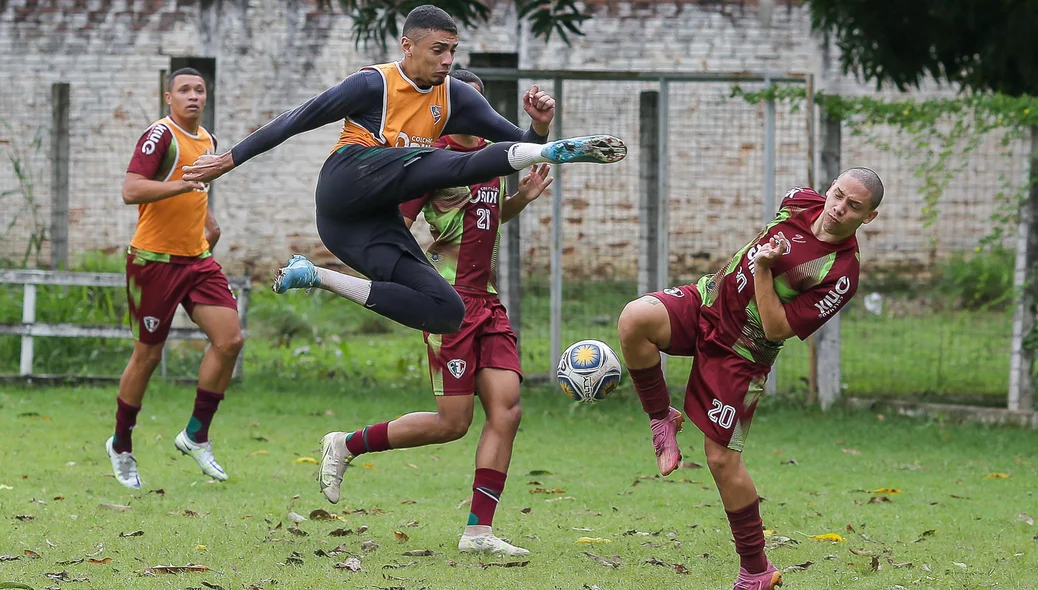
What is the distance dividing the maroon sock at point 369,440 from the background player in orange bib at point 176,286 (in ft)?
5.30

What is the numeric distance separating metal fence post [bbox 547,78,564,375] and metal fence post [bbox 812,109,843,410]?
216cm

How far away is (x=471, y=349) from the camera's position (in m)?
6.10

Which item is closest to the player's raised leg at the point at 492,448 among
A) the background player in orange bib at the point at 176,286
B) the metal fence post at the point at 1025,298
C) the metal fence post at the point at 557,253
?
the background player in orange bib at the point at 176,286

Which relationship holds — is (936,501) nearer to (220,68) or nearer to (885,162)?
(885,162)

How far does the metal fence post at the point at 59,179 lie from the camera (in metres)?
11.9

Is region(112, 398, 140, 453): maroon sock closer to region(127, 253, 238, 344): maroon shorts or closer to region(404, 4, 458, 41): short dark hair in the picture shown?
region(127, 253, 238, 344): maroon shorts

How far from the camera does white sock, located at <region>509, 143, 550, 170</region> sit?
200 inches

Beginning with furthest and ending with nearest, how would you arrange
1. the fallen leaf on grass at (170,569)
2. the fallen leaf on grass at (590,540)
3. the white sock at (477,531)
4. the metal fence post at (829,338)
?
the metal fence post at (829,338)
the fallen leaf on grass at (590,540)
the white sock at (477,531)
the fallen leaf on grass at (170,569)

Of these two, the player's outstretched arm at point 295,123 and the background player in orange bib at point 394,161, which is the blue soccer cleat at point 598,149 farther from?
the player's outstretched arm at point 295,123

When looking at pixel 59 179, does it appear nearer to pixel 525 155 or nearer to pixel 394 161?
pixel 394 161

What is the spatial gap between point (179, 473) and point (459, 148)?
296 centimetres

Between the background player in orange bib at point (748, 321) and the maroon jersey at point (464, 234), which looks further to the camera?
the maroon jersey at point (464, 234)

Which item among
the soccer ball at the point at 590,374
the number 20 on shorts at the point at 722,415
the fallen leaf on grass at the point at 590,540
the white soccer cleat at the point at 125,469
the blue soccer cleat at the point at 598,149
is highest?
the blue soccer cleat at the point at 598,149

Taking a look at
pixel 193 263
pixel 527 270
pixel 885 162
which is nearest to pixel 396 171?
pixel 193 263
